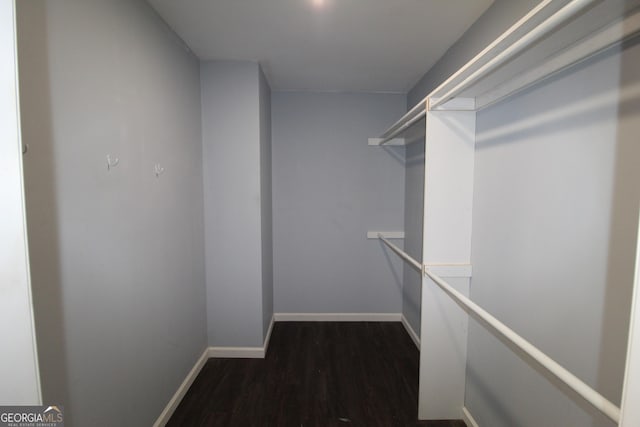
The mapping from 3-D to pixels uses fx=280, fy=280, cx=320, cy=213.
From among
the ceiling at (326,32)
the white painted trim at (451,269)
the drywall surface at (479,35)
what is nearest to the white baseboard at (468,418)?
the white painted trim at (451,269)

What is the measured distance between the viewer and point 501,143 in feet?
4.92

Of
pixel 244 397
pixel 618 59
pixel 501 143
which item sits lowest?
pixel 244 397

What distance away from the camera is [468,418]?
179 cm

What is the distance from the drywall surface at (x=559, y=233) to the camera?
902 millimetres

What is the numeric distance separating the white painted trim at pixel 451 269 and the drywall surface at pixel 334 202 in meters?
1.48

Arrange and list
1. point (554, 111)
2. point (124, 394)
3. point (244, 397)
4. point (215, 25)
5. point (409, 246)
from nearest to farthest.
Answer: point (554, 111)
point (124, 394)
point (215, 25)
point (244, 397)
point (409, 246)

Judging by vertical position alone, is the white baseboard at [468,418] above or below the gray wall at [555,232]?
below

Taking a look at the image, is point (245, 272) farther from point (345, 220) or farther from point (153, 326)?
point (345, 220)

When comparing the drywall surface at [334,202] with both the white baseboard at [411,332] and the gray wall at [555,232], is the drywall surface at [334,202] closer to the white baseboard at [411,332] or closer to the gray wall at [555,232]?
the white baseboard at [411,332]

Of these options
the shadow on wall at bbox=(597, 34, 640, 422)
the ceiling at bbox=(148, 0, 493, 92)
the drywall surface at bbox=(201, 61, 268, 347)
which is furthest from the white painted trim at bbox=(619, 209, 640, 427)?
the drywall surface at bbox=(201, 61, 268, 347)

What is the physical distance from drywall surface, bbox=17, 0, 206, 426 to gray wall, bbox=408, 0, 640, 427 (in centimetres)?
173

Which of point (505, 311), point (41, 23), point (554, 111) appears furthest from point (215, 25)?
point (505, 311)

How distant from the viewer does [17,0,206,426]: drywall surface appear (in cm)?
100

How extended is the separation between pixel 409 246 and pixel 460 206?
4.48 ft
